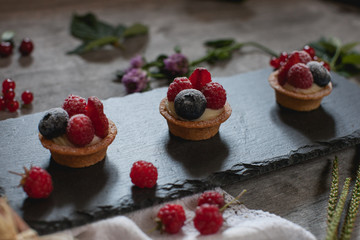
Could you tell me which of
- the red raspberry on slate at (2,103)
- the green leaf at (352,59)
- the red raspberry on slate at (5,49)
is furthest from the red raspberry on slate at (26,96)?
the green leaf at (352,59)

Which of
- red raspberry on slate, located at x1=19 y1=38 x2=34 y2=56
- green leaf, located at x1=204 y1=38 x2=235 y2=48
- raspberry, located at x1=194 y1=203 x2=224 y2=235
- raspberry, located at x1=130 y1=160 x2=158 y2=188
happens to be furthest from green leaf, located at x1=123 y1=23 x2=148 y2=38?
raspberry, located at x1=194 y1=203 x2=224 y2=235

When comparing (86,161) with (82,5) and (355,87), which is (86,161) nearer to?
(355,87)

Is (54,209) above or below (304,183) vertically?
above

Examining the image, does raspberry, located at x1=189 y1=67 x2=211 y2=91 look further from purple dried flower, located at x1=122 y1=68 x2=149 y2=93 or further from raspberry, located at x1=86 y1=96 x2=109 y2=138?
purple dried flower, located at x1=122 y1=68 x2=149 y2=93

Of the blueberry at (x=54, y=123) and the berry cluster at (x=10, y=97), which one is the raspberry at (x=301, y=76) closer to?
the blueberry at (x=54, y=123)

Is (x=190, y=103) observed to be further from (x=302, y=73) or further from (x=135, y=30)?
(x=135, y=30)

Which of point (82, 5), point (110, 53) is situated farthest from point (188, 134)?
point (82, 5)

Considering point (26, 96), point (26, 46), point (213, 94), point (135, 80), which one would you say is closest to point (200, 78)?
point (213, 94)
